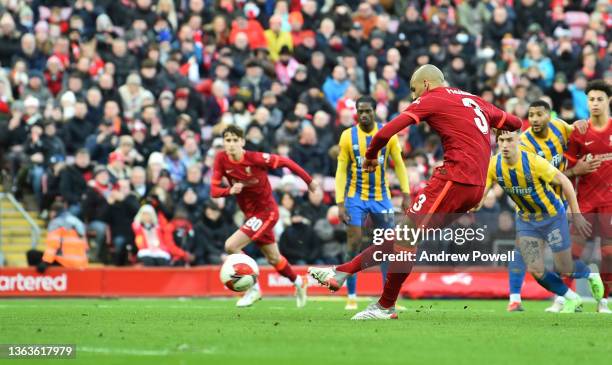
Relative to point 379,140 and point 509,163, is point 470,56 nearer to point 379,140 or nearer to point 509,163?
point 509,163

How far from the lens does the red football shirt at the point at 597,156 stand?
14.7 metres

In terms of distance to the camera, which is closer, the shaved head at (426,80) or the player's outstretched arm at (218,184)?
the shaved head at (426,80)

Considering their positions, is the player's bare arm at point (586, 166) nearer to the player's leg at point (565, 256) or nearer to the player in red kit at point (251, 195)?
the player's leg at point (565, 256)

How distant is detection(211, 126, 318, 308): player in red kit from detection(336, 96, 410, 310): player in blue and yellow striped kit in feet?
3.16

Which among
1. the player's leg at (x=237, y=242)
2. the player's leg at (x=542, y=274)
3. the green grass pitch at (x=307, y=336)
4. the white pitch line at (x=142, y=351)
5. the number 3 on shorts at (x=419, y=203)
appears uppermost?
A: the number 3 on shorts at (x=419, y=203)

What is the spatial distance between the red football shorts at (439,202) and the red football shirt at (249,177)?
4.13m

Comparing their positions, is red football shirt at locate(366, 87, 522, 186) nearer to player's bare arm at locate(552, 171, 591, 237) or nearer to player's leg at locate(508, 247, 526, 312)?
player's bare arm at locate(552, 171, 591, 237)

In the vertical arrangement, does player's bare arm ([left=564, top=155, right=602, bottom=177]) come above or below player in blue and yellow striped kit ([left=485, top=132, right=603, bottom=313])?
above

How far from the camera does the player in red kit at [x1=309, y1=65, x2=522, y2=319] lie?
12.1 m

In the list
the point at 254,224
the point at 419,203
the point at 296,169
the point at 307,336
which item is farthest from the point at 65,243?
the point at 307,336

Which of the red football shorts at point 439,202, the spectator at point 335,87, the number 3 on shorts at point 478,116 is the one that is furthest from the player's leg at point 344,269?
the spectator at point 335,87

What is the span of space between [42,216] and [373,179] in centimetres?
747

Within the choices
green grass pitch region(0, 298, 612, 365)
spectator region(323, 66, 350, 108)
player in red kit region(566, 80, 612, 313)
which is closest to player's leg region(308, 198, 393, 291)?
green grass pitch region(0, 298, 612, 365)

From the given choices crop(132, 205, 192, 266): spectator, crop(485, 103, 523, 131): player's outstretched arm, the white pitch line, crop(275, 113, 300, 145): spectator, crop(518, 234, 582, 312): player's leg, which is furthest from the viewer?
crop(275, 113, 300, 145): spectator
